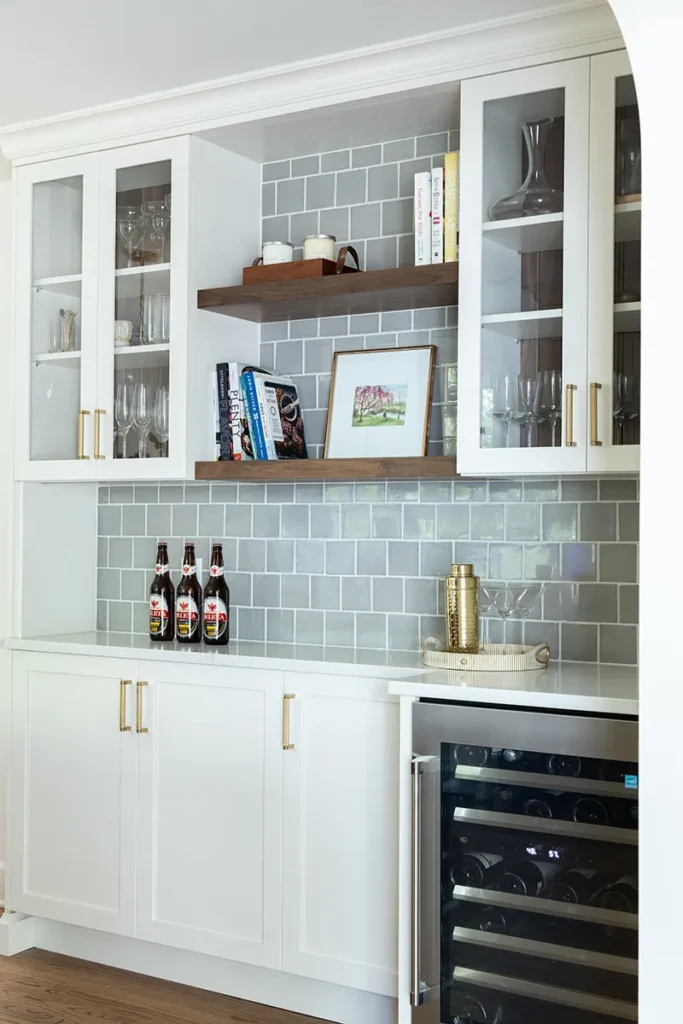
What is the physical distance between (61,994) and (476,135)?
2.75 m

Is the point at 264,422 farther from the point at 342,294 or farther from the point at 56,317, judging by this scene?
the point at 56,317

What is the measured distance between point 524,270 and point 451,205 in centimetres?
32

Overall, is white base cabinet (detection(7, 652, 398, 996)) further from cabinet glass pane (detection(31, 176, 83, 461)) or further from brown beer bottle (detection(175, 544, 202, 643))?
cabinet glass pane (detection(31, 176, 83, 461))

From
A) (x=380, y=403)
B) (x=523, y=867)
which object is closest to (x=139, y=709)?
(x=380, y=403)

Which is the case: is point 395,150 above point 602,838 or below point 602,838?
above

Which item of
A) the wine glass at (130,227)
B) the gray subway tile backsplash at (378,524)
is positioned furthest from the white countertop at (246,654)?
the wine glass at (130,227)

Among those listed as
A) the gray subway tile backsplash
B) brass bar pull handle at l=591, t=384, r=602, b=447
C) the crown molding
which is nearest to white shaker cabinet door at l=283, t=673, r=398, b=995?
the gray subway tile backsplash

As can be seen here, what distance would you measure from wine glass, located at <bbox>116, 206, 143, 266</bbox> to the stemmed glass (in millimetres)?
1327

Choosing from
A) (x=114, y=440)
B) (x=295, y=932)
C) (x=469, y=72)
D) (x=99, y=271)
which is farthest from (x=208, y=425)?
(x=295, y=932)

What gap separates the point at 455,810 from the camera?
2.67 meters

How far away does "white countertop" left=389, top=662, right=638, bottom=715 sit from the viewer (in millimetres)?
2498

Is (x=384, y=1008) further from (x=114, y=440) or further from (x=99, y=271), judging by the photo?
(x=99, y=271)

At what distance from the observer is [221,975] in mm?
3385

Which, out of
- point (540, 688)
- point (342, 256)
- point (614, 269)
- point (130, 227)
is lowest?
point (540, 688)
